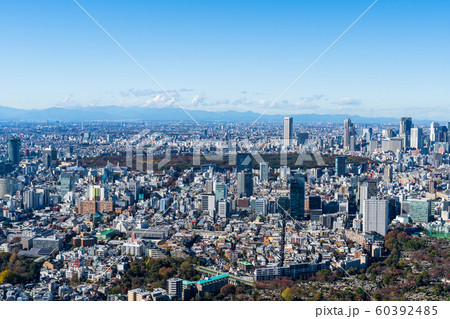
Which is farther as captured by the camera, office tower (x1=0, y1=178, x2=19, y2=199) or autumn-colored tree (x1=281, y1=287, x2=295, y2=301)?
office tower (x1=0, y1=178, x2=19, y2=199)

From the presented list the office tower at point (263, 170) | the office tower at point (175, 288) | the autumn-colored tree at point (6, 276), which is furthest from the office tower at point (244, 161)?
the office tower at point (175, 288)

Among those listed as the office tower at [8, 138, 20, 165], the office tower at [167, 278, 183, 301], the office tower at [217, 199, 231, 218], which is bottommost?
the office tower at [217, 199, 231, 218]

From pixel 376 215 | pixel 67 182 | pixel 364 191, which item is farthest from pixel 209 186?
pixel 67 182

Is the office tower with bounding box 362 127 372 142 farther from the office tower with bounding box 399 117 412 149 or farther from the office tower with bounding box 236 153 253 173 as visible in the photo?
the office tower with bounding box 236 153 253 173

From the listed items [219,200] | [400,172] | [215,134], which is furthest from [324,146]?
[219,200]

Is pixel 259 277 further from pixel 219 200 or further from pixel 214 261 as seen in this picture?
pixel 219 200

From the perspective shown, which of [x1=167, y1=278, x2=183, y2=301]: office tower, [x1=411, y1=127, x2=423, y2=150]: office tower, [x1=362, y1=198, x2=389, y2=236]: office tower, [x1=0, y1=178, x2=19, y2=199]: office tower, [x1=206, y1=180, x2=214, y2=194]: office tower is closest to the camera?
[x1=167, y1=278, x2=183, y2=301]: office tower

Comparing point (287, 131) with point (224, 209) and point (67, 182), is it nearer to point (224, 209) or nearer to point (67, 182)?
point (224, 209)

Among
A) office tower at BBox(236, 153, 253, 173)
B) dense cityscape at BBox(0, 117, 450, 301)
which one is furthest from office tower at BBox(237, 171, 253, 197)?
office tower at BBox(236, 153, 253, 173)

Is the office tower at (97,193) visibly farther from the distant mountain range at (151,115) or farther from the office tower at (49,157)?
the office tower at (49,157)
